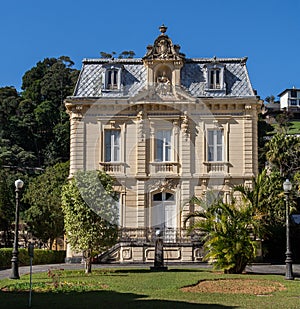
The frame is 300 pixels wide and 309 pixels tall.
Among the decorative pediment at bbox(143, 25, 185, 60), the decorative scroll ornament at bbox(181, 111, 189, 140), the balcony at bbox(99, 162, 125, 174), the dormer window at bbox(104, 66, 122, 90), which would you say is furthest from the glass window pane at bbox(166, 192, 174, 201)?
the decorative pediment at bbox(143, 25, 185, 60)

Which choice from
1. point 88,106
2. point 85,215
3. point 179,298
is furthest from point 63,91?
point 179,298

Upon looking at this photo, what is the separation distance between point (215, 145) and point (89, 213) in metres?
13.7

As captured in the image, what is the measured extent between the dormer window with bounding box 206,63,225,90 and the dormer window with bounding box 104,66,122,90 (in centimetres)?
577

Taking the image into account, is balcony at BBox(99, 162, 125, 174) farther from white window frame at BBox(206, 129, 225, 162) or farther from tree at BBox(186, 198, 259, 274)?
tree at BBox(186, 198, 259, 274)

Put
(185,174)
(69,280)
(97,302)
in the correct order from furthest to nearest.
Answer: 1. (185,174)
2. (69,280)
3. (97,302)

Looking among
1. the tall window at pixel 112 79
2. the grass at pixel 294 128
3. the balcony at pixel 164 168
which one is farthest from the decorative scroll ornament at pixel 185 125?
the grass at pixel 294 128

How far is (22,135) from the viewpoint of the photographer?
74.9 meters

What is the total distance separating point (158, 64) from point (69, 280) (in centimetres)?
1934

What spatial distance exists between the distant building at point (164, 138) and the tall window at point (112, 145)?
63 millimetres

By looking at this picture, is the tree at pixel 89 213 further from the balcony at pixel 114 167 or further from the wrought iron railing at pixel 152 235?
the balcony at pixel 114 167

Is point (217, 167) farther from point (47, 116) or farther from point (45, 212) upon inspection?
point (47, 116)

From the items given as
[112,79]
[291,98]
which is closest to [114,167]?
[112,79]

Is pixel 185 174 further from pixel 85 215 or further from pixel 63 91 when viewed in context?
pixel 63 91

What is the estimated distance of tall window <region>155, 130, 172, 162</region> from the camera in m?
37.7
